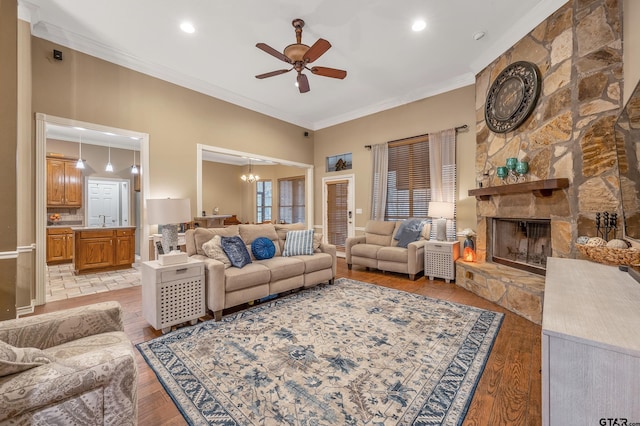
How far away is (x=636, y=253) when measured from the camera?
1654 mm

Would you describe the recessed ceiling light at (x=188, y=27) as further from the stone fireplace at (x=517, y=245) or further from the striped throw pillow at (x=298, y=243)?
the stone fireplace at (x=517, y=245)

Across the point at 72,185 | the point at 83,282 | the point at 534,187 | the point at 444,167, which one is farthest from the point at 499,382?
the point at 72,185

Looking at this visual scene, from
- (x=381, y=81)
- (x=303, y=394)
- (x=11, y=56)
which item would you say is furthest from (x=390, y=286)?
(x=11, y=56)

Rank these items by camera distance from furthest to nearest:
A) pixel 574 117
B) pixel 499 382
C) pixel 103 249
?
pixel 103 249 < pixel 574 117 < pixel 499 382

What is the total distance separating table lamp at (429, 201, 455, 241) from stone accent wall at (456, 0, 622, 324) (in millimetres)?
887

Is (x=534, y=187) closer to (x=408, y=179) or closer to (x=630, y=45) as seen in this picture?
(x=630, y=45)

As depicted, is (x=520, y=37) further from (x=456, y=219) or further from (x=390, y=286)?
(x=390, y=286)

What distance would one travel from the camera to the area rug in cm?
156

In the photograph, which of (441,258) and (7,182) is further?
(441,258)

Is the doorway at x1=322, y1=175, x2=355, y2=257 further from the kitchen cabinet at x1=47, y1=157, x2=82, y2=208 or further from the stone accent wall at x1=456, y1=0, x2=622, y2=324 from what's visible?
the kitchen cabinet at x1=47, y1=157, x2=82, y2=208

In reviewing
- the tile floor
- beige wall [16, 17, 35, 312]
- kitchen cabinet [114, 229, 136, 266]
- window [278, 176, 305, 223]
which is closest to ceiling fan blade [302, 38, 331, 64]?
beige wall [16, 17, 35, 312]

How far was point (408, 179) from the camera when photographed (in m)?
5.32

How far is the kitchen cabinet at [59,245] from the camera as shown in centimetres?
591

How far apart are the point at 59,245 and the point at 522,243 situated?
29.0 feet
